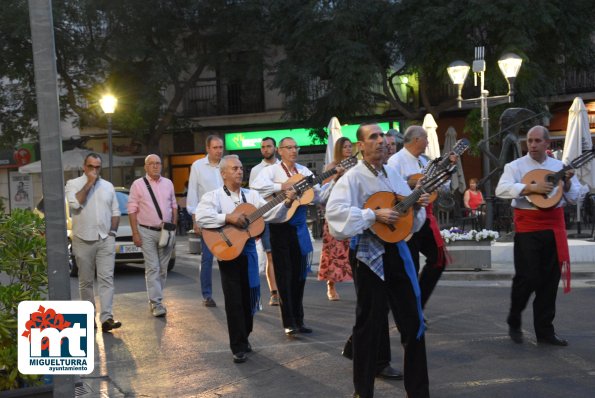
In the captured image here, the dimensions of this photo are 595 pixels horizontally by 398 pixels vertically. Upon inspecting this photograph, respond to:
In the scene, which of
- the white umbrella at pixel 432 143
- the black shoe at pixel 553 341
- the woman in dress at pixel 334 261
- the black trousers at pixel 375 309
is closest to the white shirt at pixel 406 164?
the black shoe at pixel 553 341

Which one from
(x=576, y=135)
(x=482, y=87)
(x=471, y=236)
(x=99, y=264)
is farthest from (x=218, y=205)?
(x=576, y=135)

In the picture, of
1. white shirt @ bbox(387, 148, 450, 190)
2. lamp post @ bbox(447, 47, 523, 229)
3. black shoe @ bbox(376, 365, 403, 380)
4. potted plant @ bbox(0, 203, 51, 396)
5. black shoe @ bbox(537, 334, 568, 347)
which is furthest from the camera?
lamp post @ bbox(447, 47, 523, 229)

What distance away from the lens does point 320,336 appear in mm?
7785

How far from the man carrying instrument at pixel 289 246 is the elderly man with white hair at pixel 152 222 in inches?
62.7

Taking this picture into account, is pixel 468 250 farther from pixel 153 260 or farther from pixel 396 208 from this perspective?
pixel 396 208

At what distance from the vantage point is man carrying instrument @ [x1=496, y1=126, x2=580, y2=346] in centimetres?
698

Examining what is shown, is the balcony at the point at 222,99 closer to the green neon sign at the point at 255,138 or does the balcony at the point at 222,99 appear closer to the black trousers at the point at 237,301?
the green neon sign at the point at 255,138

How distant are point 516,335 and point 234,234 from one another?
2.68 metres

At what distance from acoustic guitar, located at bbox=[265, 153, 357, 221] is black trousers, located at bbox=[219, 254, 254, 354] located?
33.5 inches

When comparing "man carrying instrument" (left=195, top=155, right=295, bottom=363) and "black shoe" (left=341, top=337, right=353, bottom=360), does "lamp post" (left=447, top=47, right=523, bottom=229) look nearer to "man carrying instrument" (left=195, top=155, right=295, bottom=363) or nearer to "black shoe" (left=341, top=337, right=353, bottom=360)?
"man carrying instrument" (left=195, top=155, right=295, bottom=363)

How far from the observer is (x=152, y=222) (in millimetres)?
9344

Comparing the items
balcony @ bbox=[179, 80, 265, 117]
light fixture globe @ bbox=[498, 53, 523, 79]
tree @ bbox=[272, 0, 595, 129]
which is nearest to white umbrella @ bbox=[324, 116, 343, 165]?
light fixture globe @ bbox=[498, 53, 523, 79]

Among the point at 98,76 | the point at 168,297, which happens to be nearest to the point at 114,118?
the point at 98,76

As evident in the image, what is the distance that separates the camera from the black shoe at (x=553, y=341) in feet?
22.7
